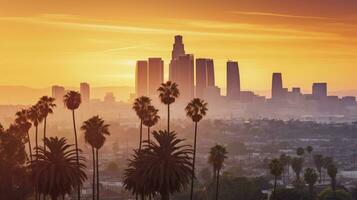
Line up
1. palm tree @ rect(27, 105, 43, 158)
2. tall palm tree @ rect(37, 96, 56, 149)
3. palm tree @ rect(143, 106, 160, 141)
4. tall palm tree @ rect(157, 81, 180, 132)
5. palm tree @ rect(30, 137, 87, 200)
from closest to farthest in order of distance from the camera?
1. palm tree @ rect(30, 137, 87, 200)
2. tall palm tree @ rect(157, 81, 180, 132)
3. palm tree @ rect(143, 106, 160, 141)
4. tall palm tree @ rect(37, 96, 56, 149)
5. palm tree @ rect(27, 105, 43, 158)

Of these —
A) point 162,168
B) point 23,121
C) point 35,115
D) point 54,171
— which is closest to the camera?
point 162,168

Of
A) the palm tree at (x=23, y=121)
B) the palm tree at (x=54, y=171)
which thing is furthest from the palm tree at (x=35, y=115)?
the palm tree at (x=54, y=171)

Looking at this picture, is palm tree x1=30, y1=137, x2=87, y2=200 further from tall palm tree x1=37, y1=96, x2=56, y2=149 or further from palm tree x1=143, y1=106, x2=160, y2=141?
tall palm tree x1=37, y1=96, x2=56, y2=149

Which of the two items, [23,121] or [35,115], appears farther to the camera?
[23,121]

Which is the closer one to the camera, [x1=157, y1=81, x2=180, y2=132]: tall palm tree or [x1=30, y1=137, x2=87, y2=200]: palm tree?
[x1=30, y1=137, x2=87, y2=200]: palm tree

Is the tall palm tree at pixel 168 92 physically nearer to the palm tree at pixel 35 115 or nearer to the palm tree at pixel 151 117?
the palm tree at pixel 151 117

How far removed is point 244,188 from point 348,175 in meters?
85.9

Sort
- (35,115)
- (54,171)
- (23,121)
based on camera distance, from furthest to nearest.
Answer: (23,121) → (35,115) → (54,171)

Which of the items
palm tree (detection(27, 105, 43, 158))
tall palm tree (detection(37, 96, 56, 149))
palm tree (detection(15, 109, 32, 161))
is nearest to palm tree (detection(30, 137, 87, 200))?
tall palm tree (detection(37, 96, 56, 149))

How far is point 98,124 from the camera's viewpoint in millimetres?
64188

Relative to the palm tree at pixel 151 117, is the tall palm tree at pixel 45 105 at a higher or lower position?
higher

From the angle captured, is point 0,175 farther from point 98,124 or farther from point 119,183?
point 119,183

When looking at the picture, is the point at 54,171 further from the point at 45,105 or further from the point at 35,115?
the point at 35,115

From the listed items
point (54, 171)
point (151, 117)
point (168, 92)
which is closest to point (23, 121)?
point (151, 117)
